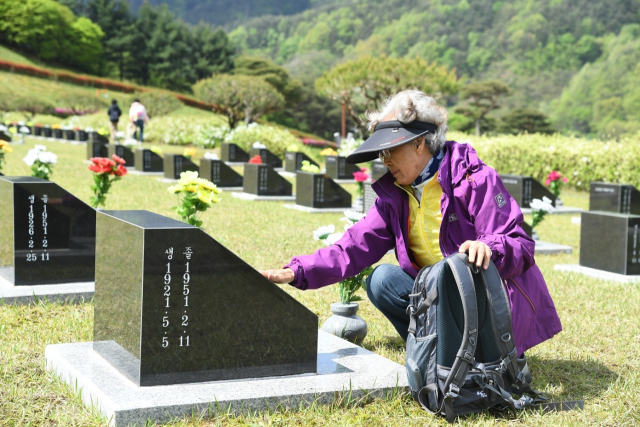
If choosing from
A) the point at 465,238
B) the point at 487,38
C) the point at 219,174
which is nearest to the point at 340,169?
the point at 219,174

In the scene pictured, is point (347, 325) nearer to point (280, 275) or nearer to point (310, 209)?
point (280, 275)

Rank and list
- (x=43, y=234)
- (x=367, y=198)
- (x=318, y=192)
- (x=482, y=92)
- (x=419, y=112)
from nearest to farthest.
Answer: (x=419, y=112), (x=43, y=234), (x=367, y=198), (x=318, y=192), (x=482, y=92)

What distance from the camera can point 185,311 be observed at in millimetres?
3025

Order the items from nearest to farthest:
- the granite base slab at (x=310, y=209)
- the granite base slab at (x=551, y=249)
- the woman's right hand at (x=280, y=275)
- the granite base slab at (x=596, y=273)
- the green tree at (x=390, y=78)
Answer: the woman's right hand at (x=280, y=275), the granite base slab at (x=596, y=273), the granite base slab at (x=551, y=249), the granite base slab at (x=310, y=209), the green tree at (x=390, y=78)

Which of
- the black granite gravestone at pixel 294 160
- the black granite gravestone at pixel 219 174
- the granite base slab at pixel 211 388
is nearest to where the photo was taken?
the granite base slab at pixel 211 388

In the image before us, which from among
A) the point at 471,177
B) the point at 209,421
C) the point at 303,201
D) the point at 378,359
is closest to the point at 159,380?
the point at 209,421

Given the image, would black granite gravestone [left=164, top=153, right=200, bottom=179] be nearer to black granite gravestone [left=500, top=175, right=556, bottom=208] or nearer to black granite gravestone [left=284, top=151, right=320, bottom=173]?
black granite gravestone [left=284, top=151, right=320, bottom=173]

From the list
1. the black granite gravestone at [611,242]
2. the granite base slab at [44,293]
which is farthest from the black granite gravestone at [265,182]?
the granite base slab at [44,293]

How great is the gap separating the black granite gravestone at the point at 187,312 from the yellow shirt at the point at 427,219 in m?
0.61

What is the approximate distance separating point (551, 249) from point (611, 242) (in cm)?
157

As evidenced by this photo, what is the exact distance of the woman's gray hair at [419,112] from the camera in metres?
3.16

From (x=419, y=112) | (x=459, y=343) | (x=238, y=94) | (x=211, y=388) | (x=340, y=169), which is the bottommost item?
(x=211, y=388)

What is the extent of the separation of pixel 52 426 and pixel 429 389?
1.49 metres

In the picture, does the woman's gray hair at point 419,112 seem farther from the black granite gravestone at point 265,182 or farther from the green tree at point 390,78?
the green tree at point 390,78
